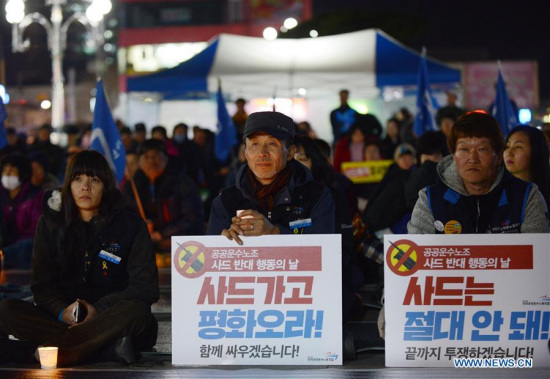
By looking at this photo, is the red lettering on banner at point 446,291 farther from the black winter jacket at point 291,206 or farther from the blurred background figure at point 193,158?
the blurred background figure at point 193,158

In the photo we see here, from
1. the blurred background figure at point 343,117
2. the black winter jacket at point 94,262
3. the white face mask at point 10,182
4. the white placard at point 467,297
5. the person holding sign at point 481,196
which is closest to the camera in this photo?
the white placard at point 467,297

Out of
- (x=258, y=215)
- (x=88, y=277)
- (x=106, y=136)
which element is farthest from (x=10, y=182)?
(x=258, y=215)

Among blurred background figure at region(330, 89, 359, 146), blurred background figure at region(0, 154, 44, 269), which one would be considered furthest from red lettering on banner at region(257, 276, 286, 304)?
blurred background figure at region(330, 89, 359, 146)

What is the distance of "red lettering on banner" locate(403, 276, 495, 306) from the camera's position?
6023 mm

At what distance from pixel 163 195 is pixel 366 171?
3.48 metres

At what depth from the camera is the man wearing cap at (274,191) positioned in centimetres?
657

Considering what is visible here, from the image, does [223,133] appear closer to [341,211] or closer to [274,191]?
[341,211]

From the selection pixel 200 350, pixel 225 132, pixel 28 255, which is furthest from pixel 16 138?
pixel 200 350

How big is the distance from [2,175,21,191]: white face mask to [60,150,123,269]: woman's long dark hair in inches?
213

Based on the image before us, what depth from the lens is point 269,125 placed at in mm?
6488

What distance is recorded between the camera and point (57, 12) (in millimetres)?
32406

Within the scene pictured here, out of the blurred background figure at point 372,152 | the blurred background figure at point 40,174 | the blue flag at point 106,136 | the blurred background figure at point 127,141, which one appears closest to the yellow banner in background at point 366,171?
the blurred background figure at point 372,152

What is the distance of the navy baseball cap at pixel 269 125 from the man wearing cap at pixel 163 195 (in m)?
5.68

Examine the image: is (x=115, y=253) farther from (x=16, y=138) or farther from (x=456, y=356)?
(x=16, y=138)
